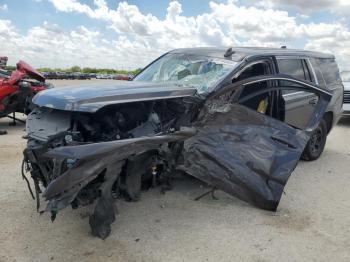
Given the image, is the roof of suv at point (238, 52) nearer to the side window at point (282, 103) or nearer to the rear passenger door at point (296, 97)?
the rear passenger door at point (296, 97)

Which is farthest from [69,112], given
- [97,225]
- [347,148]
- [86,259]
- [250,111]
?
[347,148]

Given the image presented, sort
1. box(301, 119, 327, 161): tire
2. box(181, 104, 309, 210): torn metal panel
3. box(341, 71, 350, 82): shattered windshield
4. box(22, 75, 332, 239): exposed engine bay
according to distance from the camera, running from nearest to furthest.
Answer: box(22, 75, 332, 239): exposed engine bay
box(181, 104, 309, 210): torn metal panel
box(301, 119, 327, 161): tire
box(341, 71, 350, 82): shattered windshield

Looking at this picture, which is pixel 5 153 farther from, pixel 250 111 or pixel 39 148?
pixel 250 111

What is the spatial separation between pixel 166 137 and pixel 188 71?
1.65 m

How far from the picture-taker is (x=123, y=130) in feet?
13.5

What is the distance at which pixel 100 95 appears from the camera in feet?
12.1

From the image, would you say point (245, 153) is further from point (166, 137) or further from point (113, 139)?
point (113, 139)

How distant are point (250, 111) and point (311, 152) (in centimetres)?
277

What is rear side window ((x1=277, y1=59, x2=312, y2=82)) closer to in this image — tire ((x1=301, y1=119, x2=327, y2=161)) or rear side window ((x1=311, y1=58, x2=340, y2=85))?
rear side window ((x1=311, y1=58, x2=340, y2=85))

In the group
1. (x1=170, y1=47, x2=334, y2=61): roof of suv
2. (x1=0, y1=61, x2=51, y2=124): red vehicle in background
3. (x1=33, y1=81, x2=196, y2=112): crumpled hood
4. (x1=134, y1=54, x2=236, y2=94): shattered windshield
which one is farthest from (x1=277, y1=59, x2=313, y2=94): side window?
(x1=0, y1=61, x2=51, y2=124): red vehicle in background

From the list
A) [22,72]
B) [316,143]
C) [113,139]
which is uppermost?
[113,139]

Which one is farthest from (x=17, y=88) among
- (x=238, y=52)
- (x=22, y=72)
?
(x=238, y=52)

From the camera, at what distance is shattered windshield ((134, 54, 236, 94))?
484cm

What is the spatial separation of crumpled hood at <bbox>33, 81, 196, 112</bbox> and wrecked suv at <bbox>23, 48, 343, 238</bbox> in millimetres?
10
